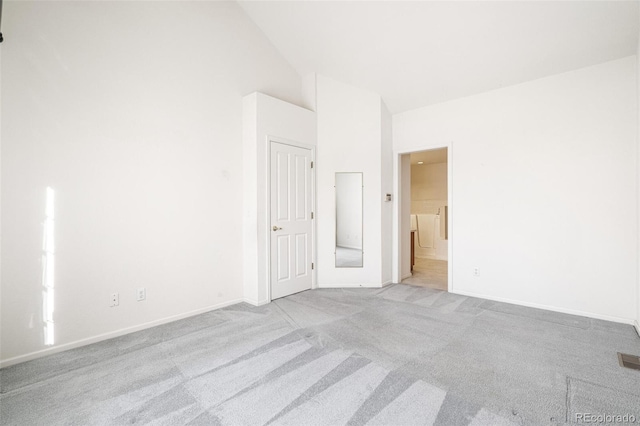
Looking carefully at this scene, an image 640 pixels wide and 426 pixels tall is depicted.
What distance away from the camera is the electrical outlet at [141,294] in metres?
2.98

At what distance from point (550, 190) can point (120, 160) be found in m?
4.68

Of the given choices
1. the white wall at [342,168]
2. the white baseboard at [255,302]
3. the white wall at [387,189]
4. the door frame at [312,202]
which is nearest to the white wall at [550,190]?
the white wall at [387,189]

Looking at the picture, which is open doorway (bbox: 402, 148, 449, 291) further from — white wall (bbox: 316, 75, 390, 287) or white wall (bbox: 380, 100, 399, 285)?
white wall (bbox: 316, 75, 390, 287)

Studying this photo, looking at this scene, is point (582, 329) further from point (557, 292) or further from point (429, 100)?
point (429, 100)

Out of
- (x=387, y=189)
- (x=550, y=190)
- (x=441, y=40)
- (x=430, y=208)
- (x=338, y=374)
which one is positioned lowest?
(x=338, y=374)

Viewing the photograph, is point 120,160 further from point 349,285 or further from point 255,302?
point 349,285

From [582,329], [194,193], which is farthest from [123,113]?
[582,329]

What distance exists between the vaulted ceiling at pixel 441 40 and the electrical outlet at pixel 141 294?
3643 mm

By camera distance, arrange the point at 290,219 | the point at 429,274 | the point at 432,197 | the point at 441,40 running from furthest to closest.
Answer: the point at 432,197 < the point at 429,274 < the point at 290,219 < the point at 441,40

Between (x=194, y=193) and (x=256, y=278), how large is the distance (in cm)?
128

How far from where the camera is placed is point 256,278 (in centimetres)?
372

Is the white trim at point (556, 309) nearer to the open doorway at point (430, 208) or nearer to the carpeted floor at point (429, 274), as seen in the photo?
the carpeted floor at point (429, 274)

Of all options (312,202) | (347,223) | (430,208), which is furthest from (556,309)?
(430,208)

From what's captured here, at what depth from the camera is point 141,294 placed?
300cm
